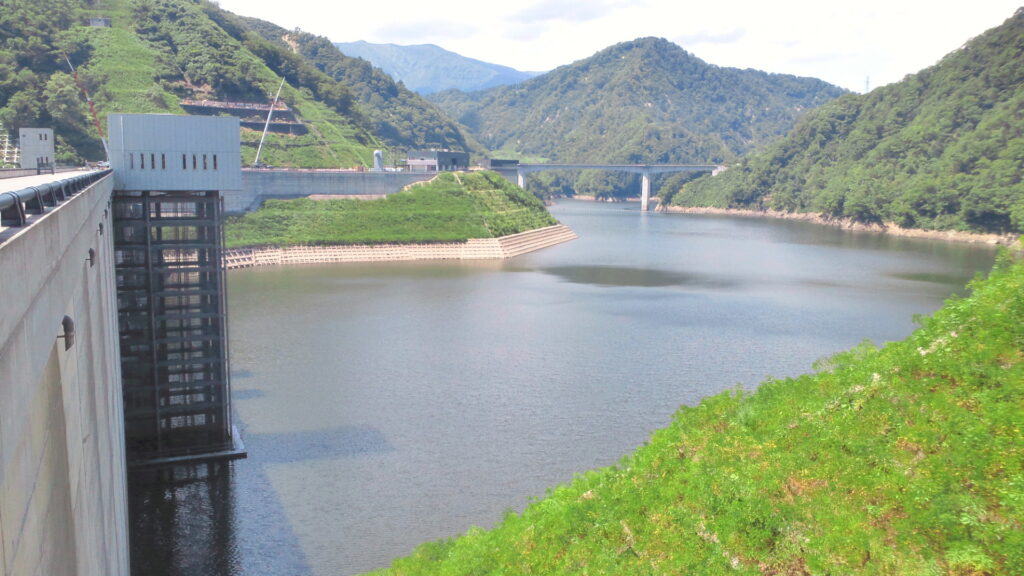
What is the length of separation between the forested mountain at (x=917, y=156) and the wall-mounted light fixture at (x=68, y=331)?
8440 centimetres

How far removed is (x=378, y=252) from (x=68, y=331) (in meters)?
60.6

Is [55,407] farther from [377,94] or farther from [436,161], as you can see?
[377,94]

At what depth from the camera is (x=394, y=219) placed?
7350 centimetres

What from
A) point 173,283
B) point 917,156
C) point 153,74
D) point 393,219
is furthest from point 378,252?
point 917,156

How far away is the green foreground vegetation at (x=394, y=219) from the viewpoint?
67.9 metres

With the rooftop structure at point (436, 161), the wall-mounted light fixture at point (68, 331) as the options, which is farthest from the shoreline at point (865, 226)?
the wall-mounted light fixture at point (68, 331)

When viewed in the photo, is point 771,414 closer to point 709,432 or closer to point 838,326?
point 709,432

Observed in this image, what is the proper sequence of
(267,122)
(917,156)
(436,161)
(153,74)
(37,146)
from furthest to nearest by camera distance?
(917,156) < (436,161) < (267,122) < (153,74) < (37,146)

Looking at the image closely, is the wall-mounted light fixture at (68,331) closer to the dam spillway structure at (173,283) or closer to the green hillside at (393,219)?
the dam spillway structure at (173,283)

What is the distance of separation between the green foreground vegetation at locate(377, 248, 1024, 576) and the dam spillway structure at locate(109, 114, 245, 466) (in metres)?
12.8

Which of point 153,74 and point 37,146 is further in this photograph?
point 153,74

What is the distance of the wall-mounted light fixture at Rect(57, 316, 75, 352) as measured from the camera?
8961 mm

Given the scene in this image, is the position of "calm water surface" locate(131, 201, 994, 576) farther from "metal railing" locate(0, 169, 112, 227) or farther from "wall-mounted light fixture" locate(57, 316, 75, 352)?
"metal railing" locate(0, 169, 112, 227)

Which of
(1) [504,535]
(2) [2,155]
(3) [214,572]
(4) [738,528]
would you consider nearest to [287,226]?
(2) [2,155]
